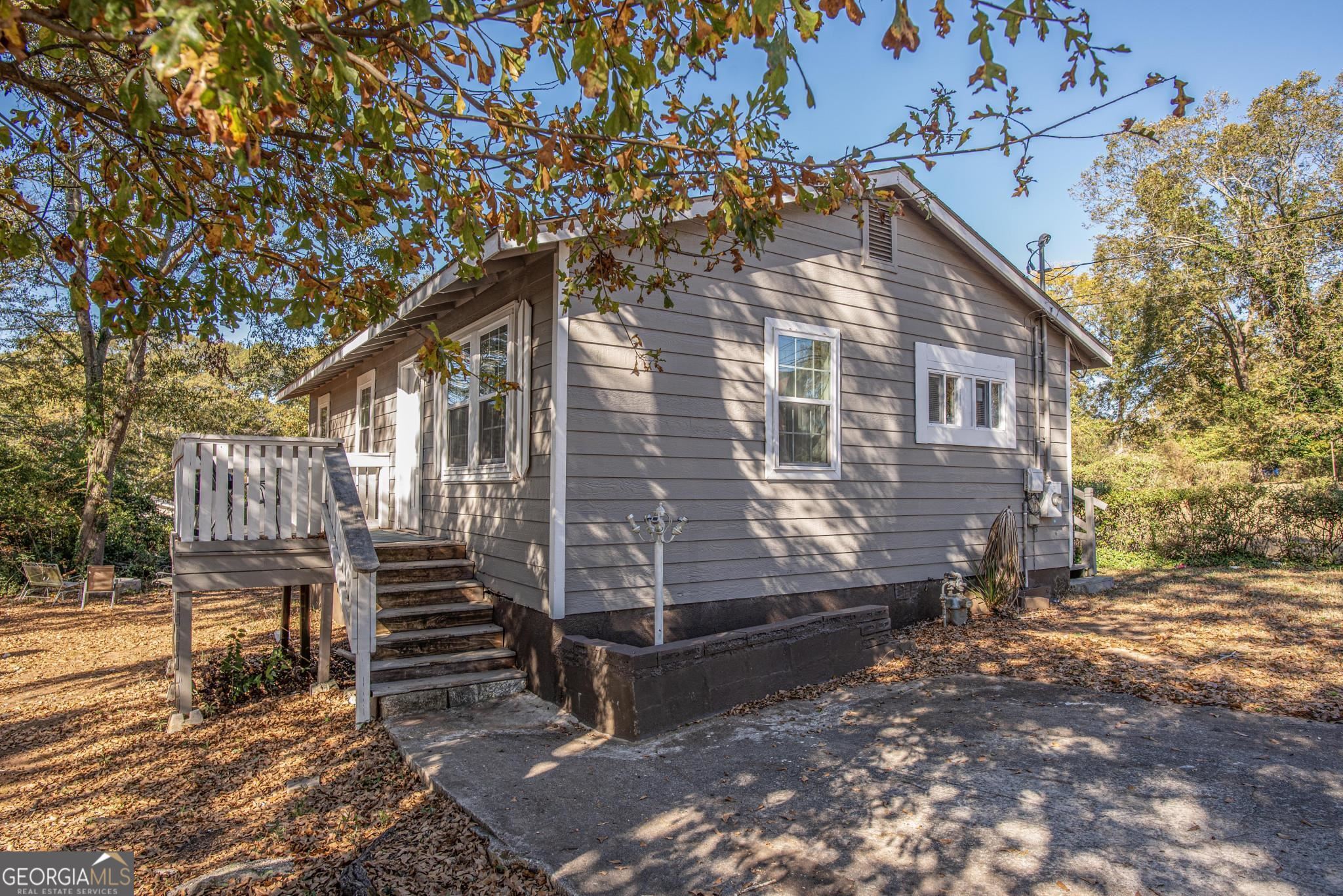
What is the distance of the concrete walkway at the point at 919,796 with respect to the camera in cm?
317

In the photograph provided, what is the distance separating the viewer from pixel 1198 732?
15.6 ft

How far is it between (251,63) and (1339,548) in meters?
15.7

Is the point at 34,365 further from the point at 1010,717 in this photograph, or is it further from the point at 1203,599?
the point at 1203,599

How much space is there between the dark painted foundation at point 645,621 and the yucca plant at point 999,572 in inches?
49.9

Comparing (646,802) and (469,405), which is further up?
(469,405)

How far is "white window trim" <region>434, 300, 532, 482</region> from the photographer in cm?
630

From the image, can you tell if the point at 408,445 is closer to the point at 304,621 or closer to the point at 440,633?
the point at 304,621

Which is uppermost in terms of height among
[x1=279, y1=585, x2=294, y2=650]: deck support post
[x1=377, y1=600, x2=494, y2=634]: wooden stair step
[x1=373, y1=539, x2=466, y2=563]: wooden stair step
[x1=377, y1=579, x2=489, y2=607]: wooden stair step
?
[x1=373, y1=539, x2=466, y2=563]: wooden stair step

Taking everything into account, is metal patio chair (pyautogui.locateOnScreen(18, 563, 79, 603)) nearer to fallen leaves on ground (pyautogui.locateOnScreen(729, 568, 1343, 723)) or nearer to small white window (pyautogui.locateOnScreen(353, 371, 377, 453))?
small white window (pyautogui.locateOnScreen(353, 371, 377, 453))

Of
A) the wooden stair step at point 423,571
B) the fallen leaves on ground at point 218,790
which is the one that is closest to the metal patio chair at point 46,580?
the fallen leaves on ground at point 218,790

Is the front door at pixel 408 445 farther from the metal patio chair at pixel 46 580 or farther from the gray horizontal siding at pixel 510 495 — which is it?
the metal patio chair at pixel 46 580

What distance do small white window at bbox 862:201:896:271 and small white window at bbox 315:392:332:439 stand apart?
1050 cm

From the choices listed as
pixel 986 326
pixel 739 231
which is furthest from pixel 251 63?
pixel 986 326
